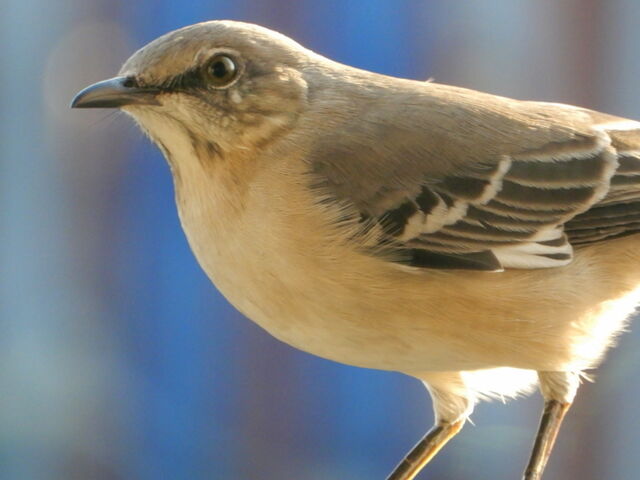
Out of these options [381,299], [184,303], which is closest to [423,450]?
[381,299]

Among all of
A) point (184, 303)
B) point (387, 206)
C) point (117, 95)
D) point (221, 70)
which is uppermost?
point (221, 70)

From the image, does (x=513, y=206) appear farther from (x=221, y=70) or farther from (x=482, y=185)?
(x=221, y=70)

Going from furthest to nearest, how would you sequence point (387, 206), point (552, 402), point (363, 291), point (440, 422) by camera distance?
point (440, 422), point (552, 402), point (387, 206), point (363, 291)

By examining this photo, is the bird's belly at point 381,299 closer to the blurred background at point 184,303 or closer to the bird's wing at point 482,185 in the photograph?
the bird's wing at point 482,185

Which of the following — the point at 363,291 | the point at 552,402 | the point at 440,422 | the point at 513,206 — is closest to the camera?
the point at 363,291

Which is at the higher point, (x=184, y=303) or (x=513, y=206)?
(x=513, y=206)

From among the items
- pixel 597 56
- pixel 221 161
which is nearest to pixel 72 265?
pixel 597 56
